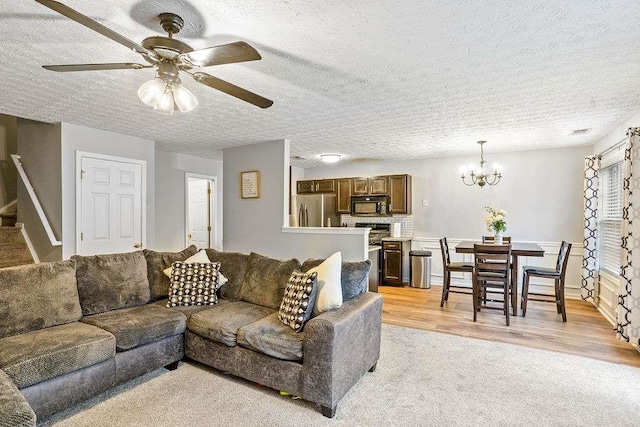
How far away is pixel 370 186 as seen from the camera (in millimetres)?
6715

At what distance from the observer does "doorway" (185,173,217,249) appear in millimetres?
6836

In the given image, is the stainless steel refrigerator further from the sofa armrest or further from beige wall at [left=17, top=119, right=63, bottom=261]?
the sofa armrest

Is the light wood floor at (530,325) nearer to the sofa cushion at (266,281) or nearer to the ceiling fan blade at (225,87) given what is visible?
the sofa cushion at (266,281)

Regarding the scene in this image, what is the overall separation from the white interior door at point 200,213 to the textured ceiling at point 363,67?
7.96 feet

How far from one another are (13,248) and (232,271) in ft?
9.84

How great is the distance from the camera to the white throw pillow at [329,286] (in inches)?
100.0

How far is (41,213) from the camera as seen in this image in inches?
162

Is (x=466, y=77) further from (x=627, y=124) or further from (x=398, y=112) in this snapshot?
(x=627, y=124)

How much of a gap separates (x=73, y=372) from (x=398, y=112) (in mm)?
3470

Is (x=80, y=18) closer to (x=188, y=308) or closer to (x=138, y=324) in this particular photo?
(x=138, y=324)

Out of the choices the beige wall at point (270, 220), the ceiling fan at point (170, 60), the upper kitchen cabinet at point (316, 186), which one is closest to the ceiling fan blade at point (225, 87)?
the ceiling fan at point (170, 60)

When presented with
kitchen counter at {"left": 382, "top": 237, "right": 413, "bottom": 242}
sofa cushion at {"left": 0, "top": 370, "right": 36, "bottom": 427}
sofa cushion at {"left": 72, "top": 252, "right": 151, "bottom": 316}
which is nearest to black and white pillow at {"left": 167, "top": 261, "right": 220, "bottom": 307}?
sofa cushion at {"left": 72, "top": 252, "right": 151, "bottom": 316}

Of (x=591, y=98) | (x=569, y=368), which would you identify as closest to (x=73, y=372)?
(x=569, y=368)

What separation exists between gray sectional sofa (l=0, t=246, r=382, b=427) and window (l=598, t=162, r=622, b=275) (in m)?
3.50
